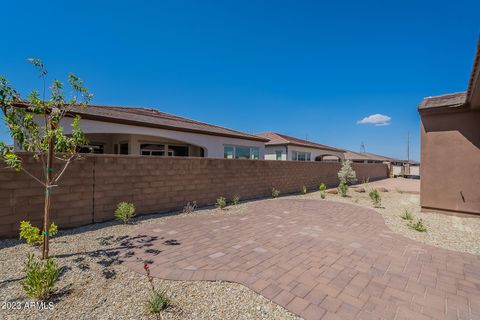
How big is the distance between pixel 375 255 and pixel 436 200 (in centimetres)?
622

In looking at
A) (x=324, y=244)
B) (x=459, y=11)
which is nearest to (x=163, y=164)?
(x=324, y=244)

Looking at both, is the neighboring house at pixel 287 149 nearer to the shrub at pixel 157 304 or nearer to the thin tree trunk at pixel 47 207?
the thin tree trunk at pixel 47 207

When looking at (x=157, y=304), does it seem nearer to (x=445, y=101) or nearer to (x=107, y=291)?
(x=107, y=291)

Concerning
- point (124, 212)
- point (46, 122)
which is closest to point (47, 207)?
point (46, 122)

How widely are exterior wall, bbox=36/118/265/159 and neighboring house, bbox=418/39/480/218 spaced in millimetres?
11584

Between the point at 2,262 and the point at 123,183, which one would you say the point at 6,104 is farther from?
the point at 123,183

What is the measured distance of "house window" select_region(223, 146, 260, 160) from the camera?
56.8 ft

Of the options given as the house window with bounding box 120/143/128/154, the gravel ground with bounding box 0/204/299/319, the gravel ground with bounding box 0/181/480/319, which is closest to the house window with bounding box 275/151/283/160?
the house window with bounding box 120/143/128/154

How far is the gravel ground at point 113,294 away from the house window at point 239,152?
13220mm

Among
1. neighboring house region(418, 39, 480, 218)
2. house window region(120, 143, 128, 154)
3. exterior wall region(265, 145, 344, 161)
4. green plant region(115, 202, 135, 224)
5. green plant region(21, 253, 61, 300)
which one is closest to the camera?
green plant region(21, 253, 61, 300)

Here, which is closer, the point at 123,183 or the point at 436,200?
the point at 123,183

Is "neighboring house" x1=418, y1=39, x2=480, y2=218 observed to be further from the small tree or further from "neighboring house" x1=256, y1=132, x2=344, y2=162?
"neighboring house" x1=256, y1=132, x2=344, y2=162

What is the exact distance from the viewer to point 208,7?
11125 millimetres

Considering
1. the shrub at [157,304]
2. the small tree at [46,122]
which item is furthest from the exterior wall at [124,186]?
the shrub at [157,304]
